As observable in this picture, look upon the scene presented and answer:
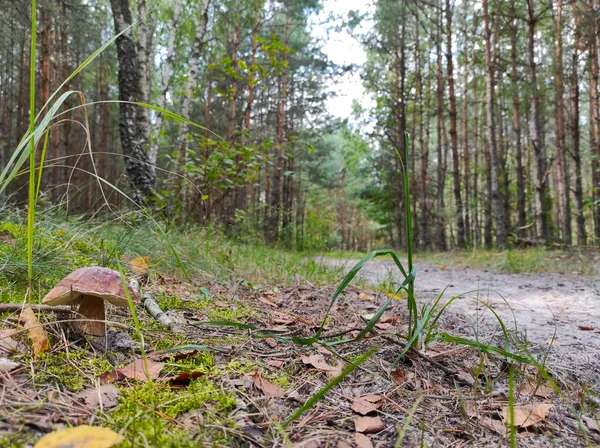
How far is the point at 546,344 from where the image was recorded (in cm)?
172

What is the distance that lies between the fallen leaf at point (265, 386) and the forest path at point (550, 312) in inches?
35.2

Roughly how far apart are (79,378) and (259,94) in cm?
1796

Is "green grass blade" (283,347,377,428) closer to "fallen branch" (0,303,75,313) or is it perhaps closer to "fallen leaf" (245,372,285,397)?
"fallen leaf" (245,372,285,397)

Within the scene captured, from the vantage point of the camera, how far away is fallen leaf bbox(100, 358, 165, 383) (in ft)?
3.30

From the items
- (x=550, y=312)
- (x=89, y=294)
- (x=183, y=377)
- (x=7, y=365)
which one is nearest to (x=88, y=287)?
(x=89, y=294)

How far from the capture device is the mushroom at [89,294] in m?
1.12

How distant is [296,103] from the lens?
17.1m

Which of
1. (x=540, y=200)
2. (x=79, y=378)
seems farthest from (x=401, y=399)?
(x=540, y=200)

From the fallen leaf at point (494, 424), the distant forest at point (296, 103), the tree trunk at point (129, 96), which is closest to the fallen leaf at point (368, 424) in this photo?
the fallen leaf at point (494, 424)

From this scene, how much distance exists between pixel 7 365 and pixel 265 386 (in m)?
0.70

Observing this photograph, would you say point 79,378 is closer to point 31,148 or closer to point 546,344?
point 31,148

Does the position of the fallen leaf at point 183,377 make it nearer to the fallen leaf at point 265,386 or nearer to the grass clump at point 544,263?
the fallen leaf at point 265,386

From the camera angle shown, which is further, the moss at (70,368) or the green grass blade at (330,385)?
the moss at (70,368)

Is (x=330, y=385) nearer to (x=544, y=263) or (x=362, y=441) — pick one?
(x=362, y=441)
